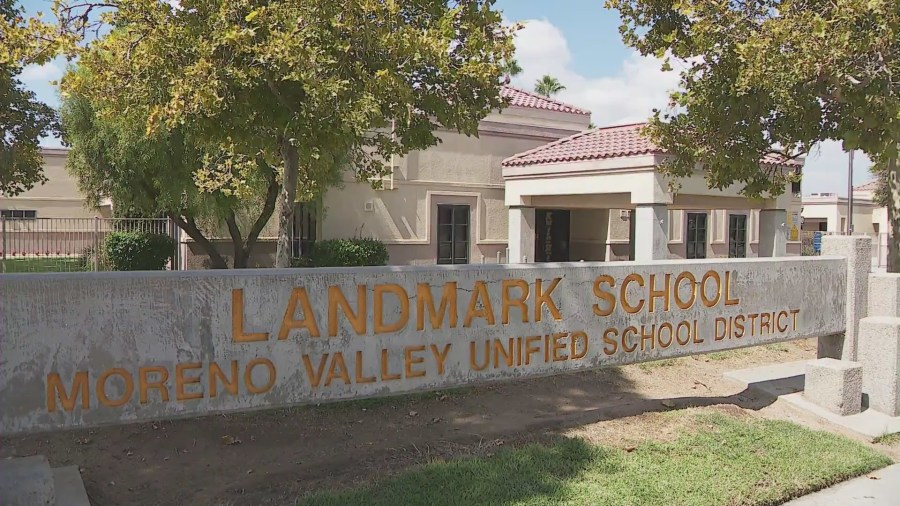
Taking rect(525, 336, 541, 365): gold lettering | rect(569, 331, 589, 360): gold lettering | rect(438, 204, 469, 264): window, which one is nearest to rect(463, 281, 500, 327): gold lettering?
rect(525, 336, 541, 365): gold lettering

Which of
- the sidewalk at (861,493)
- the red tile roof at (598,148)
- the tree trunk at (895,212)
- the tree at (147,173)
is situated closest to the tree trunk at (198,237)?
the tree at (147,173)

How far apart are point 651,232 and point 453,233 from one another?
23.5ft

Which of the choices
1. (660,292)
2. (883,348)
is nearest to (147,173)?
(660,292)

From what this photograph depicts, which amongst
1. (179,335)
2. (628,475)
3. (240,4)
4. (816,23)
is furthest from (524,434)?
(816,23)

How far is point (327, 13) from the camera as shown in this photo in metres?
6.03

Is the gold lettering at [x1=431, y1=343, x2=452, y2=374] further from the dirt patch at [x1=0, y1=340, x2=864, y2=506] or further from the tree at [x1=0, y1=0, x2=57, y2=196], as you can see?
the tree at [x1=0, y1=0, x2=57, y2=196]

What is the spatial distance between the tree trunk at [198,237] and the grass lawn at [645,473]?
1277 centimetres

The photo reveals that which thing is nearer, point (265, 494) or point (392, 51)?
point (265, 494)

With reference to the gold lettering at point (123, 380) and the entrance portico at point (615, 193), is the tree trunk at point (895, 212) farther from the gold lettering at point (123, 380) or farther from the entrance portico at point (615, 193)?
the gold lettering at point (123, 380)

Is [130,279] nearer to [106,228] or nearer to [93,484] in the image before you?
[93,484]

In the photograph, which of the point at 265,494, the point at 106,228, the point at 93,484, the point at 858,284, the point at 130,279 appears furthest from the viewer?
the point at 106,228

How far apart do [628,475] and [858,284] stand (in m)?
4.01

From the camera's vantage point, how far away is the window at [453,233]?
19.8 metres

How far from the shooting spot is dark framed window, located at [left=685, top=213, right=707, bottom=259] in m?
24.3
